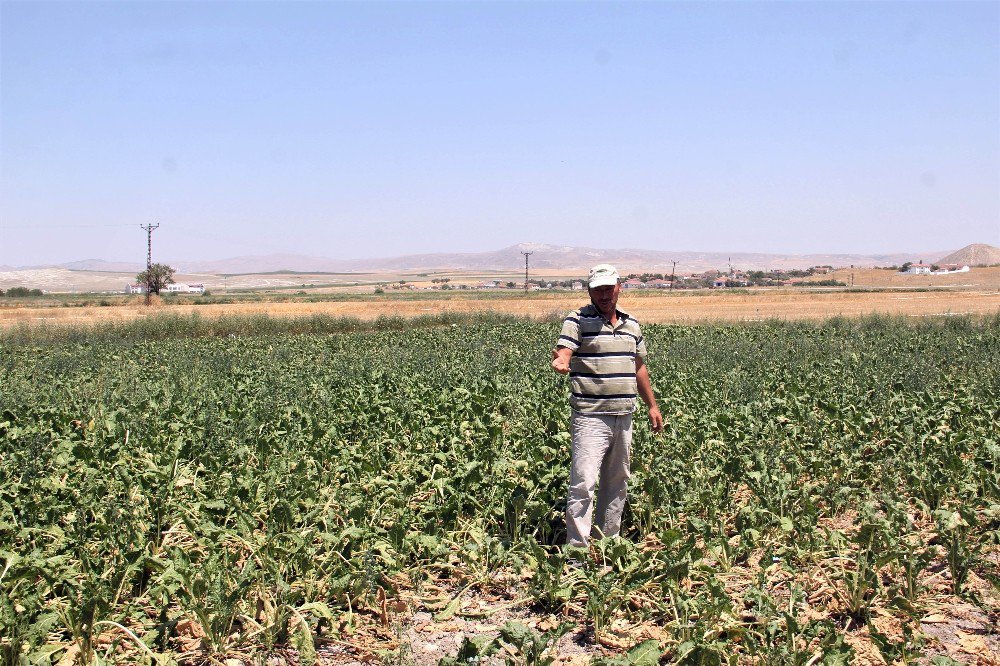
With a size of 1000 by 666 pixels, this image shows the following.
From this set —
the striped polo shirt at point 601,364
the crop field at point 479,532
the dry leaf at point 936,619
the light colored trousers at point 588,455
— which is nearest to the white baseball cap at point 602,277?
the striped polo shirt at point 601,364

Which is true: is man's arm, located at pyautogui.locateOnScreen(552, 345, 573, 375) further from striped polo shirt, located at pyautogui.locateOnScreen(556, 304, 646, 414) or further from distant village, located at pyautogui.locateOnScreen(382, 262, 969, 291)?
distant village, located at pyautogui.locateOnScreen(382, 262, 969, 291)

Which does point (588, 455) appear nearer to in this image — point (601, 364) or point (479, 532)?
point (601, 364)

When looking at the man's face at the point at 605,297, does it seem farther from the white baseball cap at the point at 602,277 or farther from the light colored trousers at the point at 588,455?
the light colored trousers at the point at 588,455

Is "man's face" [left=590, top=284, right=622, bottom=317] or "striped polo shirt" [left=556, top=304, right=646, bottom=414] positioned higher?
"man's face" [left=590, top=284, right=622, bottom=317]

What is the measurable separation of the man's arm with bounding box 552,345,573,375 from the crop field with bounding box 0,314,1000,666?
1.22m

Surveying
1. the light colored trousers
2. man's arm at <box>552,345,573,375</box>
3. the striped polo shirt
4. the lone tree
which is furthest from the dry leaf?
the lone tree

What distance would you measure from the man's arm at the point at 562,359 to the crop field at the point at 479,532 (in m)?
1.22

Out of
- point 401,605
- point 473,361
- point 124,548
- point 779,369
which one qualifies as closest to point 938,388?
point 779,369

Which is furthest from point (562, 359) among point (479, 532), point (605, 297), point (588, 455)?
point (479, 532)

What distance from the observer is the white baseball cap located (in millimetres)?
5676

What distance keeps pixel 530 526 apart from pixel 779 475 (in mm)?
2019

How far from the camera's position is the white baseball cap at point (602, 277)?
5.68 meters

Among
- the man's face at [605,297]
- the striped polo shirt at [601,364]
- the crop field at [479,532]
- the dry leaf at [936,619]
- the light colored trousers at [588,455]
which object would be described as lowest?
the dry leaf at [936,619]

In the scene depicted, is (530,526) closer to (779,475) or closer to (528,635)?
(779,475)
